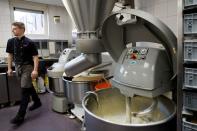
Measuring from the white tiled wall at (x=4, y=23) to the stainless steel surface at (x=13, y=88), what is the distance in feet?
2.90

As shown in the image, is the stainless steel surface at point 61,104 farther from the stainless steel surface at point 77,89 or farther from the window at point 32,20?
the window at point 32,20

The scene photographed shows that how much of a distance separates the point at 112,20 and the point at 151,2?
0.83 metres

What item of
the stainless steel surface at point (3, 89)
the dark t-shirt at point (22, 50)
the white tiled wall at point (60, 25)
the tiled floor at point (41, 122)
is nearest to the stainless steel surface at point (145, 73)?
the tiled floor at point (41, 122)

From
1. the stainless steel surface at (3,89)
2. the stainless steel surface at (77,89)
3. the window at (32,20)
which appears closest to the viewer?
the stainless steel surface at (77,89)

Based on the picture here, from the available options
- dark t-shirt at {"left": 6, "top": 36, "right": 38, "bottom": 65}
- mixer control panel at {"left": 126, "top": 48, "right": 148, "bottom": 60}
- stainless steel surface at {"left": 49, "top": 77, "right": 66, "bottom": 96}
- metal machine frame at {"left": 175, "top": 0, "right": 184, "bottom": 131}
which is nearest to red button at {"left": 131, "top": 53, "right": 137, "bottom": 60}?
mixer control panel at {"left": 126, "top": 48, "right": 148, "bottom": 60}

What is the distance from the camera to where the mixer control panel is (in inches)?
40.3

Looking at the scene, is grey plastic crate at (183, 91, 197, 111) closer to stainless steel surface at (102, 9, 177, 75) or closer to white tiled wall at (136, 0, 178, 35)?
stainless steel surface at (102, 9, 177, 75)

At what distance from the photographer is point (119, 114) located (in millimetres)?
1423

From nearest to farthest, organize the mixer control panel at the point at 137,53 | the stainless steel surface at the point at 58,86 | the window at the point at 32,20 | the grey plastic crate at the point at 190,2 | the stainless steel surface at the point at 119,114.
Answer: the grey plastic crate at the point at 190,2
the stainless steel surface at the point at 119,114
the mixer control panel at the point at 137,53
the stainless steel surface at the point at 58,86
the window at the point at 32,20

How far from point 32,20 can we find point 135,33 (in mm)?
3740

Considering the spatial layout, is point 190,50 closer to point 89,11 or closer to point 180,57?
point 180,57

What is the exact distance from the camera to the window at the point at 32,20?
4.13 meters

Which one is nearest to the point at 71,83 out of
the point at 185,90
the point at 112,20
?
the point at 112,20

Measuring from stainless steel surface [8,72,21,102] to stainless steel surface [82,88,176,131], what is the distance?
7.31 ft
